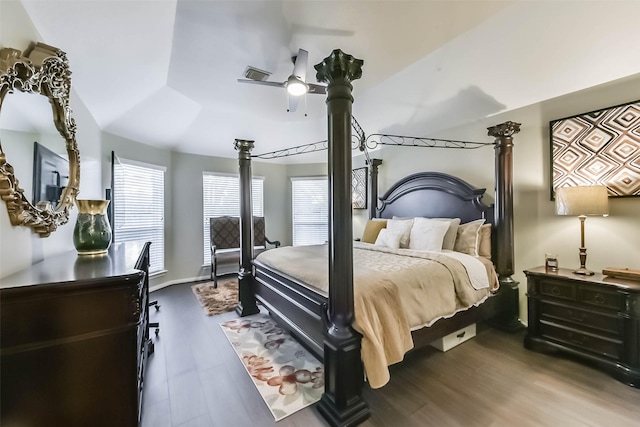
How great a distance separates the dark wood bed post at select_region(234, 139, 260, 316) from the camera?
130 inches

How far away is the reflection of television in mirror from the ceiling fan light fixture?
1671 mm

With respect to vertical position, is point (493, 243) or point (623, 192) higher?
point (623, 192)

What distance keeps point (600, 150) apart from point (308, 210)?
189 inches

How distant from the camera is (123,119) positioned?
3506 mm

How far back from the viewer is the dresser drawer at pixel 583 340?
2036 millimetres

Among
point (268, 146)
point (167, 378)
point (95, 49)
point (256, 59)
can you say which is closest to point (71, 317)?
point (167, 378)

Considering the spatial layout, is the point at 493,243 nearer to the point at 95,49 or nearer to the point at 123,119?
the point at 95,49

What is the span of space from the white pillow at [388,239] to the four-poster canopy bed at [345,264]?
27.3 inches

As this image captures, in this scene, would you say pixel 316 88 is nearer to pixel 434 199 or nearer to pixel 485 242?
pixel 434 199

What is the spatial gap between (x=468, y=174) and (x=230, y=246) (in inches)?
171

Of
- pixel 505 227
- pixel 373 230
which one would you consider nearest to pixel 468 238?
pixel 505 227

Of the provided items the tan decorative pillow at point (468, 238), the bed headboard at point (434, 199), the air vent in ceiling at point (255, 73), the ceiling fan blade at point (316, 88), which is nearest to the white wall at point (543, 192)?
the bed headboard at point (434, 199)

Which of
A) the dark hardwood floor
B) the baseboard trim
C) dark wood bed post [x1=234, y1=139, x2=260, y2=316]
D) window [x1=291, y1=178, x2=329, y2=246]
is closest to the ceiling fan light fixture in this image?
dark wood bed post [x1=234, y1=139, x2=260, y2=316]

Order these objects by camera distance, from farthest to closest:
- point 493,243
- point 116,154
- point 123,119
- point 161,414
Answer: point 116,154
point 123,119
point 493,243
point 161,414
